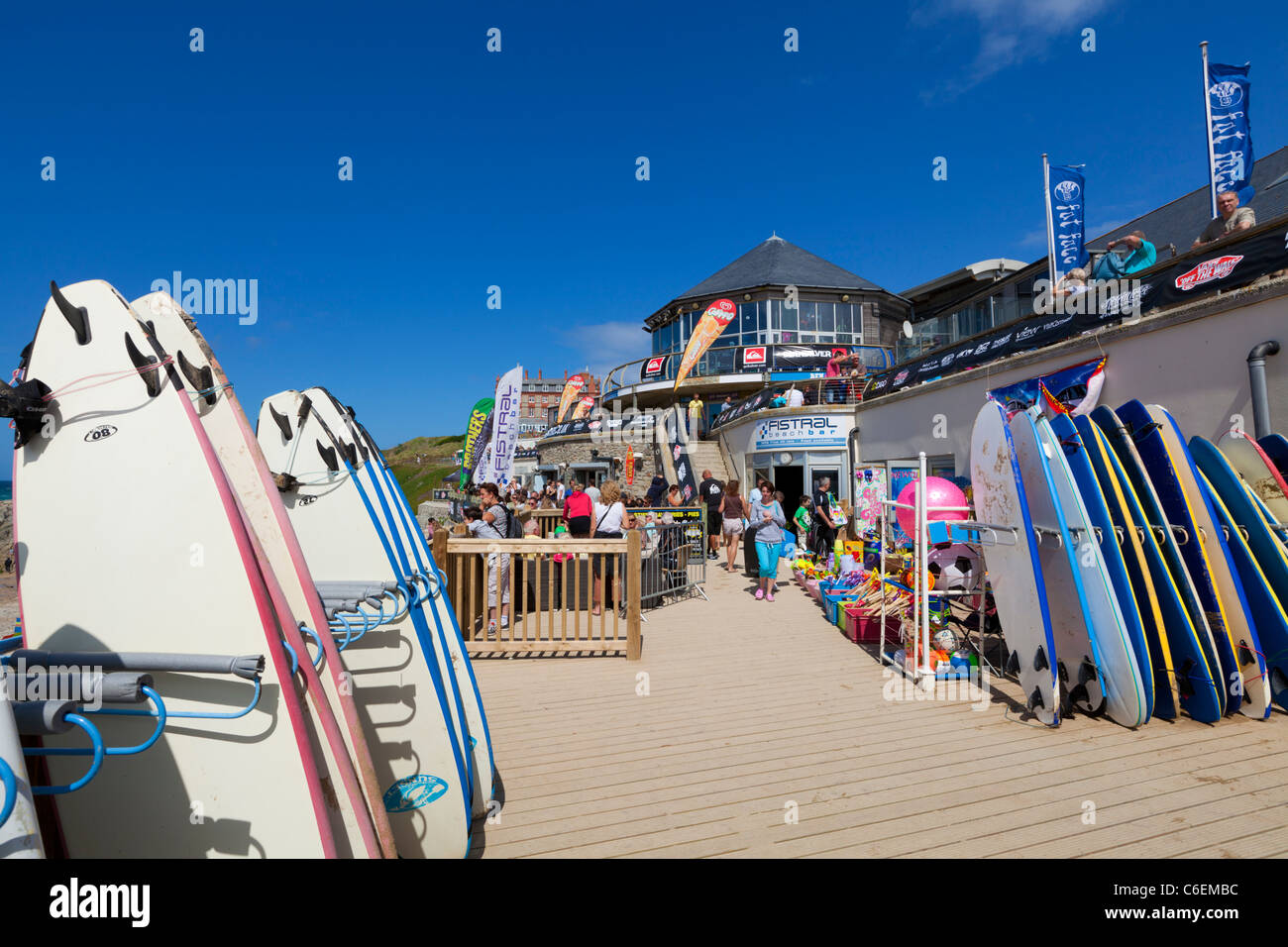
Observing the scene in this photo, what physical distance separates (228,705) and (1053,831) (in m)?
3.70

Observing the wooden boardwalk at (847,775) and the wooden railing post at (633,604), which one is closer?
the wooden boardwalk at (847,775)

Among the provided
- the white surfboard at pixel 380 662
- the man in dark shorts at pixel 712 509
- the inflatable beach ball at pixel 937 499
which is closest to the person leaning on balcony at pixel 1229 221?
the inflatable beach ball at pixel 937 499

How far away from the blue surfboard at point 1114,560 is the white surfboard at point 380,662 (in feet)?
14.5

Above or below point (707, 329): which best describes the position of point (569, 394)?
above

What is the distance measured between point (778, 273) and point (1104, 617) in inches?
1259

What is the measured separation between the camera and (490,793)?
3.51 meters

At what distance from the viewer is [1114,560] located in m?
4.51

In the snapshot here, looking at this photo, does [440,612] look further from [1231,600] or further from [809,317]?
[809,317]

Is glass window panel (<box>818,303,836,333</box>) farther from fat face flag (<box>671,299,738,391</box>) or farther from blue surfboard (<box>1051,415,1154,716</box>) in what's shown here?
blue surfboard (<box>1051,415,1154,716</box>)

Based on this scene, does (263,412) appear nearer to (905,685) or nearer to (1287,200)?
(905,685)

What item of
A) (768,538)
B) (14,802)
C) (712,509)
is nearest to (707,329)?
(712,509)

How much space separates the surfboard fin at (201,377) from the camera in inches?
94.8

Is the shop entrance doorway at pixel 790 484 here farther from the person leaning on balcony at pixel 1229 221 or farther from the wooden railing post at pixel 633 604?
the wooden railing post at pixel 633 604

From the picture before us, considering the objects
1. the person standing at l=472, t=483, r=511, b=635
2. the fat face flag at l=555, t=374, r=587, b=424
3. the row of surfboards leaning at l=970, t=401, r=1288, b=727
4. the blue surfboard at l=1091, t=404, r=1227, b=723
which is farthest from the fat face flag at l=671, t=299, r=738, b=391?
the blue surfboard at l=1091, t=404, r=1227, b=723
